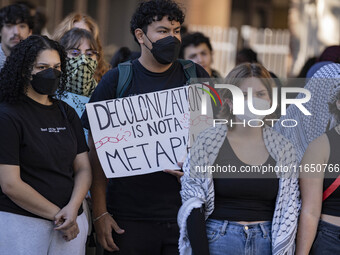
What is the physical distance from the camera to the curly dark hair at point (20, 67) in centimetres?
423

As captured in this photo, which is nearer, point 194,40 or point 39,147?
point 39,147

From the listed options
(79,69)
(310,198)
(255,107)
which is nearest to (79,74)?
(79,69)

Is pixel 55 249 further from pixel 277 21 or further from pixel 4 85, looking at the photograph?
pixel 277 21

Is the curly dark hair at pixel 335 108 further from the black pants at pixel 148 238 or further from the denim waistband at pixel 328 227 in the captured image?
the black pants at pixel 148 238

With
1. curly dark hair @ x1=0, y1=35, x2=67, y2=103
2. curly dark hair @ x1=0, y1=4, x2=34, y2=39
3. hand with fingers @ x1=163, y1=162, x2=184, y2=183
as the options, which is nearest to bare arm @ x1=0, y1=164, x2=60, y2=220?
curly dark hair @ x1=0, y1=35, x2=67, y2=103

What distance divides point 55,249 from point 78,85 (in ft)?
4.58

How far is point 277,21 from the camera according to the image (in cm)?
2955

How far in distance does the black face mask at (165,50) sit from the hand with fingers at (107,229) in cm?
108

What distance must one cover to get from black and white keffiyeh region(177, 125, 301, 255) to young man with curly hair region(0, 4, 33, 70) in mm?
2508

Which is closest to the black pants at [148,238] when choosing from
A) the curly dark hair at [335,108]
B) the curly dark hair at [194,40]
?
the curly dark hair at [335,108]

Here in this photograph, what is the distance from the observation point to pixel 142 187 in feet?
15.2

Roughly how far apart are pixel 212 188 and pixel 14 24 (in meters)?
2.88

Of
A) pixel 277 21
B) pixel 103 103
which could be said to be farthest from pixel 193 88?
pixel 277 21

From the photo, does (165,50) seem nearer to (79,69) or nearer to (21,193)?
(79,69)
